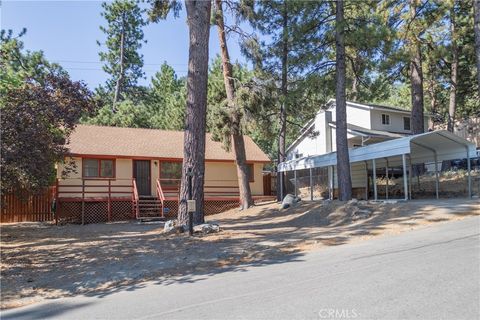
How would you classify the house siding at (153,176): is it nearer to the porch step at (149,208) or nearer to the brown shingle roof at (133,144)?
the brown shingle roof at (133,144)

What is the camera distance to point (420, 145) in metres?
19.4

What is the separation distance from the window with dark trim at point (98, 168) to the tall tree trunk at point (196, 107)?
10351 mm

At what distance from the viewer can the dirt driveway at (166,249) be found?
766cm

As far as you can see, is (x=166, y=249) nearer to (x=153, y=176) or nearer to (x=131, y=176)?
(x=131, y=176)

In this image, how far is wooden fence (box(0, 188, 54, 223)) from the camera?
19281 millimetres

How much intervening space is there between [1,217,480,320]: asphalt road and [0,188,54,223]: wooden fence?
47.2 ft

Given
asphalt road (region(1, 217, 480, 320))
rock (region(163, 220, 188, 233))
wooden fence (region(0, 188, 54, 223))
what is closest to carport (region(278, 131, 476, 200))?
asphalt road (region(1, 217, 480, 320))

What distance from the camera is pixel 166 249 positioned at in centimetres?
998

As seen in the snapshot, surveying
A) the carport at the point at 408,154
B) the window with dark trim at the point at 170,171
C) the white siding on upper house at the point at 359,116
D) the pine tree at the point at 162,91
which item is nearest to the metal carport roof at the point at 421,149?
the carport at the point at 408,154

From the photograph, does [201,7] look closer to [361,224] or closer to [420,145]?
[361,224]

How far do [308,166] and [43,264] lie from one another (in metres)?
16.0

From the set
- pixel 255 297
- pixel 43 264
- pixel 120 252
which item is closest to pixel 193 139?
pixel 120 252

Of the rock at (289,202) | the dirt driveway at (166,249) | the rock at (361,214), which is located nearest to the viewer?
the dirt driveway at (166,249)

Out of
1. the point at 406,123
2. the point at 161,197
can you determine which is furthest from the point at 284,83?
the point at 406,123
